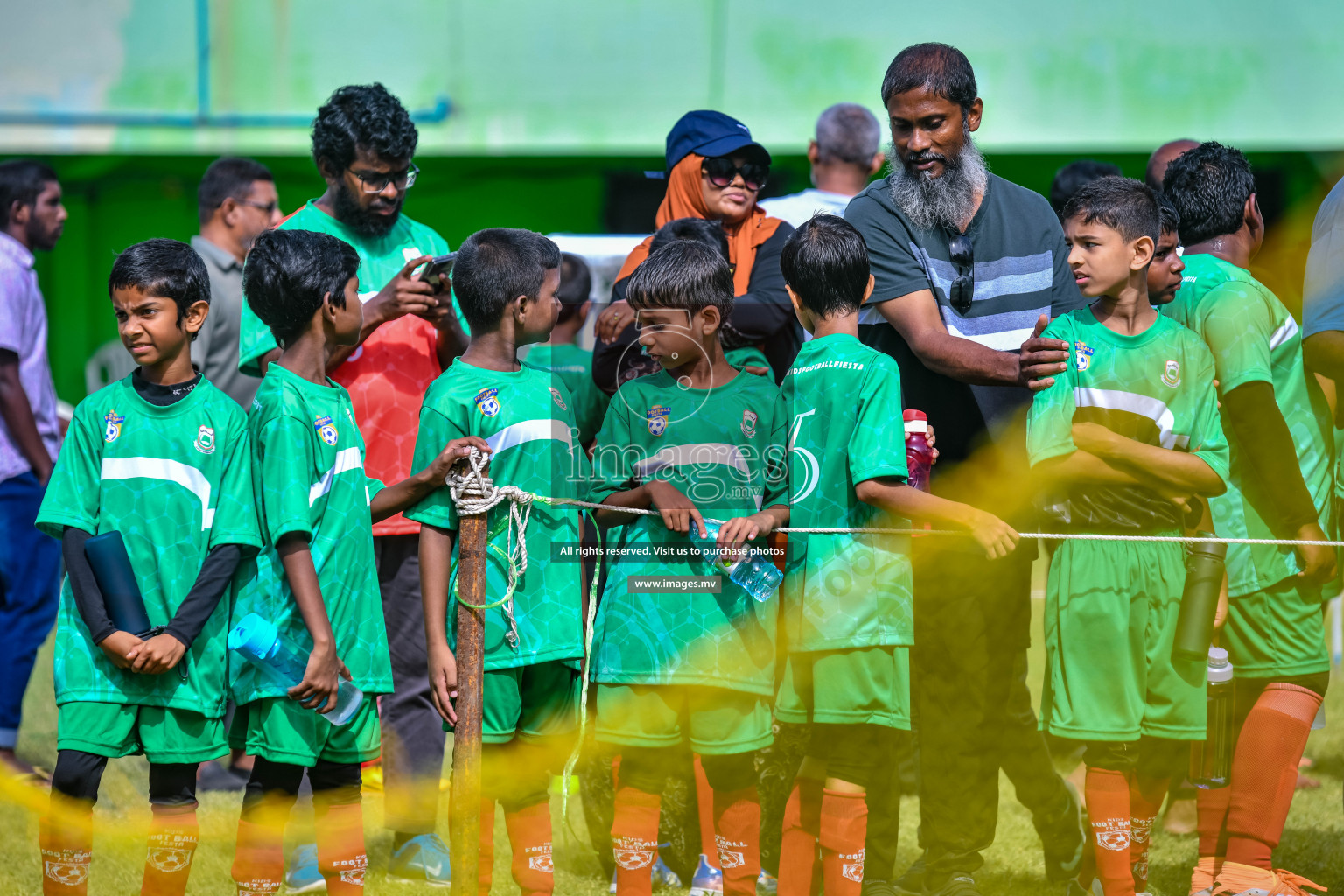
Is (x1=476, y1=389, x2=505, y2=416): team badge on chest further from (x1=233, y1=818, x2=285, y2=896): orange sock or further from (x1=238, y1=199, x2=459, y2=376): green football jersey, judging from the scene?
(x1=233, y1=818, x2=285, y2=896): orange sock

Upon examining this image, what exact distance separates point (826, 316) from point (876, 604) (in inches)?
29.0

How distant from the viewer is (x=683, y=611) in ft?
10.9

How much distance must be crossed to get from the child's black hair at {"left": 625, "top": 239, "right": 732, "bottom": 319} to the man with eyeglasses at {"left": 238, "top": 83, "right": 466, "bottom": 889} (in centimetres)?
78

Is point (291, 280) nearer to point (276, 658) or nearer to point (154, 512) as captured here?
point (154, 512)

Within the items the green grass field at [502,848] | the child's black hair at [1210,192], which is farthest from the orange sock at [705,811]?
the child's black hair at [1210,192]

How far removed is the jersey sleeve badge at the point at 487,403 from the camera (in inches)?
133

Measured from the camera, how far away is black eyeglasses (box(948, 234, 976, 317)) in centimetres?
368

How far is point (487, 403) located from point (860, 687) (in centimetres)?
116

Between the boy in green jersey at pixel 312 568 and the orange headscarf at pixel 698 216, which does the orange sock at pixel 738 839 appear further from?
the orange headscarf at pixel 698 216

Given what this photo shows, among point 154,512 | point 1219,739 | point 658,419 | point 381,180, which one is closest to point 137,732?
point 154,512

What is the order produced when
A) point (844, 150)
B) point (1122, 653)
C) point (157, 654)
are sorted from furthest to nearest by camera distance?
point (844, 150) < point (1122, 653) < point (157, 654)

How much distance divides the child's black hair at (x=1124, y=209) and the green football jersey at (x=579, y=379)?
1.50 metres

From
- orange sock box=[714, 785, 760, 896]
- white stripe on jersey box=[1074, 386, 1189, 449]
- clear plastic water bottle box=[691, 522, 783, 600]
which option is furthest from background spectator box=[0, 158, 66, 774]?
white stripe on jersey box=[1074, 386, 1189, 449]

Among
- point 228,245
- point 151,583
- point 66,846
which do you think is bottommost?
point 66,846
